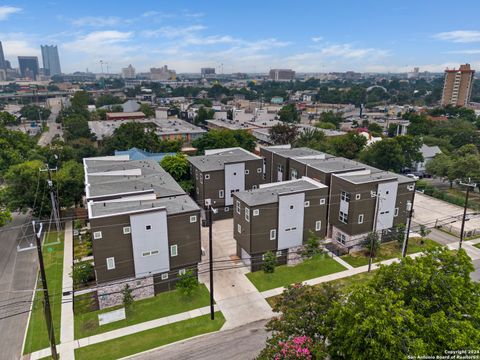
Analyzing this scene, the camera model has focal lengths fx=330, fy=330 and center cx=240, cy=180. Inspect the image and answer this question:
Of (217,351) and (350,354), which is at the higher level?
(350,354)

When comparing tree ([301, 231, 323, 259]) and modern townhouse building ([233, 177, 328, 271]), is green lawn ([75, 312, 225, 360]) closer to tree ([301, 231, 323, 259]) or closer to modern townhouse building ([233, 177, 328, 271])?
Result: modern townhouse building ([233, 177, 328, 271])

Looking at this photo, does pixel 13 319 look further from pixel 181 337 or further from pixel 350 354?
pixel 350 354

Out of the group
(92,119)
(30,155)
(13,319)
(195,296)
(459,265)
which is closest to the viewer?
(459,265)

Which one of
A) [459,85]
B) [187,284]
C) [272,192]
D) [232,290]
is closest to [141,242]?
[187,284]

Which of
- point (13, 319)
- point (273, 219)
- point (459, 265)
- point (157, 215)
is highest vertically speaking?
point (459, 265)

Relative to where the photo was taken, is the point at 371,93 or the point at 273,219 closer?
the point at 273,219

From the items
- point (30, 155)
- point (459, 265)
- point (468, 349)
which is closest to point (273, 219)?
point (459, 265)

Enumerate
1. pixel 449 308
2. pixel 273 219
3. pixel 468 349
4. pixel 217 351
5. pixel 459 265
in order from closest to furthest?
pixel 468 349
pixel 449 308
pixel 459 265
pixel 217 351
pixel 273 219
